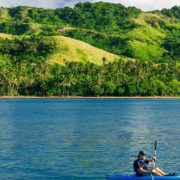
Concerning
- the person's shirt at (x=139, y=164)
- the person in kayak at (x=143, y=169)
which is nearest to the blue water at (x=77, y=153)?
the person's shirt at (x=139, y=164)

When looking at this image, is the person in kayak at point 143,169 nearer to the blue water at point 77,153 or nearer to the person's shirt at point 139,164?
the person's shirt at point 139,164

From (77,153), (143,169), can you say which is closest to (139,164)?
(143,169)

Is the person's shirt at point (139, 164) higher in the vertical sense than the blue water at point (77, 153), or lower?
higher

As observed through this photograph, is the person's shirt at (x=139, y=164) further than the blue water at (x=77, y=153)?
No

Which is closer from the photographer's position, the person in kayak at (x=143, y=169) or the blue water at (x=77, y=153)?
the person in kayak at (x=143, y=169)

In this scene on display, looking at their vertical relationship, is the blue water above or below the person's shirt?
below

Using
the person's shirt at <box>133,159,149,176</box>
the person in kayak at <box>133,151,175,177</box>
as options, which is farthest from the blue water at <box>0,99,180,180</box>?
the person in kayak at <box>133,151,175,177</box>

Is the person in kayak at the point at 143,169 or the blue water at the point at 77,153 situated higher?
the person in kayak at the point at 143,169

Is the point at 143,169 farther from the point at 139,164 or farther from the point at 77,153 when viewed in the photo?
the point at 77,153

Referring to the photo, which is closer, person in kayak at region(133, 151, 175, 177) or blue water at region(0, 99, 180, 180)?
person in kayak at region(133, 151, 175, 177)

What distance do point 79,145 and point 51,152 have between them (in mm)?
6326

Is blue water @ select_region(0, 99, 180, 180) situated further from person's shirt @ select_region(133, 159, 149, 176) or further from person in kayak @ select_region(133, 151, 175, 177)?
person in kayak @ select_region(133, 151, 175, 177)

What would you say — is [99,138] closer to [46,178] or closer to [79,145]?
[79,145]

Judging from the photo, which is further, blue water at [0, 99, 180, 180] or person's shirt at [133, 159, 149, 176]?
blue water at [0, 99, 180, 180]
